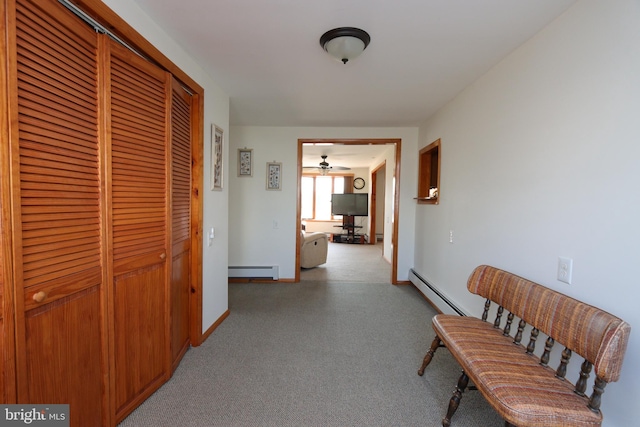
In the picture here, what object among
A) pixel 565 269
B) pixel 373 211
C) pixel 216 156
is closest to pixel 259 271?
pixel 216 156

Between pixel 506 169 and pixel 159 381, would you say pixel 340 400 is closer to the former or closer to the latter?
pixel 159 381

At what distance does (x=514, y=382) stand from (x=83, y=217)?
201cm

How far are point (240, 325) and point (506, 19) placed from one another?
10.1ft

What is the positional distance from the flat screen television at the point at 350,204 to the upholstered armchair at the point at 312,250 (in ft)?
10.5

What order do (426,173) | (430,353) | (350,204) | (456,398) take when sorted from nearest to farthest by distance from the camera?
1. (456,398)
2. (430,353)
3. (426,173)
4. (350,204)

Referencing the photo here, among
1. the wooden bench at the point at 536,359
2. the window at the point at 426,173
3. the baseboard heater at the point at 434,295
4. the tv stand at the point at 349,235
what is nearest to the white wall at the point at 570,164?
the wooden bench at the point at 536,359

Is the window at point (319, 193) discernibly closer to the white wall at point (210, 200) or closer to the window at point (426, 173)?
the window at point (426, 173)

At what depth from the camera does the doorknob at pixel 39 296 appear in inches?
41.4

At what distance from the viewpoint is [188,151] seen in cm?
218

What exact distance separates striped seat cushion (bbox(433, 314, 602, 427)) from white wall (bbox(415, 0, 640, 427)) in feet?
0.87

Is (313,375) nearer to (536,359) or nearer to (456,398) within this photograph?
(456,398)

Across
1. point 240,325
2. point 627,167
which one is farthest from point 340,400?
point 627,167

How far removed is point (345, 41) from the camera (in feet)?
5.61

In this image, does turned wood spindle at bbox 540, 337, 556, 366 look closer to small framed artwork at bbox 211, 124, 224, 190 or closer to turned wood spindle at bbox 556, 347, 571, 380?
turned wood spindle at bbox 556, 347, 571, 380
